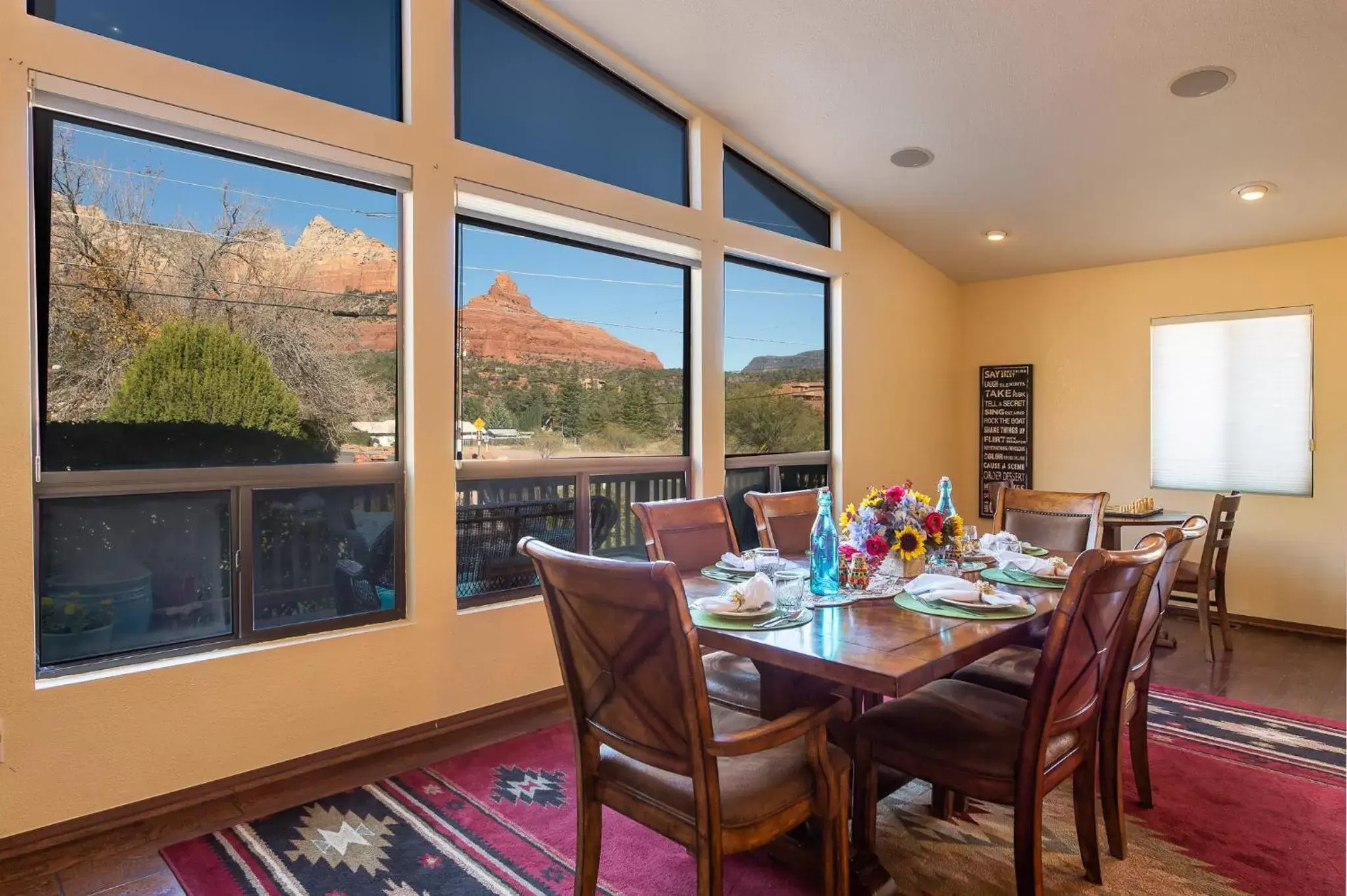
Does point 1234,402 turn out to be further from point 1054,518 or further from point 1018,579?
point 1018,579

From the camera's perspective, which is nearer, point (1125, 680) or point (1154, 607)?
point (1125, 680)

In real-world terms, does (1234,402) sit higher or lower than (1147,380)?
lower

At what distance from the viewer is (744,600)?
194 centimetres

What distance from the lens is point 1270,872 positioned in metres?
2.15

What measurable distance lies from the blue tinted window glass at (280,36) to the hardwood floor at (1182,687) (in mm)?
2478

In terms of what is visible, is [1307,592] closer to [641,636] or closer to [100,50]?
[641,636]

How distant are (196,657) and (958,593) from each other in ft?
7.92

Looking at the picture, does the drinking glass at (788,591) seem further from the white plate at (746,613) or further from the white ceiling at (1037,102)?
the white ceiling at (1037,102)

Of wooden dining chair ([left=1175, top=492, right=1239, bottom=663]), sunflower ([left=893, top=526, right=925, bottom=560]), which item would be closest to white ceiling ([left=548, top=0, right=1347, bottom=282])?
wooden dining chair ([left=1175, top=492, right=1239, bottom=663])

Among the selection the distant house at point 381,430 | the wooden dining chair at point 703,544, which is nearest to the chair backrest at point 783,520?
the wooden dining chair at point 703,544

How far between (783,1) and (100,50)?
239 cm

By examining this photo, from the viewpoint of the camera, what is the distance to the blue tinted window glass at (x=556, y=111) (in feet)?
10.8

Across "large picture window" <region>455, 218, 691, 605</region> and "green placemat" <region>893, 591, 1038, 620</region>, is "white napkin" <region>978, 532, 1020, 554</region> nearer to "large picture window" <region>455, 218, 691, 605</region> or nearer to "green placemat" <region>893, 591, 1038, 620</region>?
"green placemat" <region>893, 591, 1038, 620</region>

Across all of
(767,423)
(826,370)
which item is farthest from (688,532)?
(826,370)
